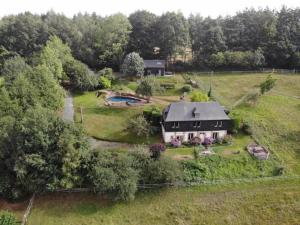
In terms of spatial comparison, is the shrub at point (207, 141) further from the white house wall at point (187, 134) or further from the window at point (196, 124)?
the window at point (196, 124)

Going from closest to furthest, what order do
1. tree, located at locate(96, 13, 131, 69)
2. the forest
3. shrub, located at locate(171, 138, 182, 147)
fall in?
shrub, located at locate(171, 138, 182, 147), the forest, tree, located at locate(96, 13, 131, 69)

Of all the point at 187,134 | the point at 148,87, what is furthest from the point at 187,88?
the point at 187,134

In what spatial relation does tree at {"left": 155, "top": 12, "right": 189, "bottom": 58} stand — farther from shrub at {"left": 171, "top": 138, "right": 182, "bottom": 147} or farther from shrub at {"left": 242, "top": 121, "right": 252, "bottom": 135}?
shrub at {"left": 171, "top": 138, "right": 182, "bottom": 147}

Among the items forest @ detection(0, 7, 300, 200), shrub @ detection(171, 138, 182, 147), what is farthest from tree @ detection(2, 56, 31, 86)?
shrub @ detection(171, 138, 182, 147)

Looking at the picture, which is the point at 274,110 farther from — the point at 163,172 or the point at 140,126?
the point at 163,172

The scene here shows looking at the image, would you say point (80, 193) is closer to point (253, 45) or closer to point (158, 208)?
point (158, 208)

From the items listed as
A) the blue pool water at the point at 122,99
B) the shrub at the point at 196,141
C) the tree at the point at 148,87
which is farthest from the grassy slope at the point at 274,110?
the blue pool water at the point at 122,99

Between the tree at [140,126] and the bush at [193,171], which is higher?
the tree at [140,126]
